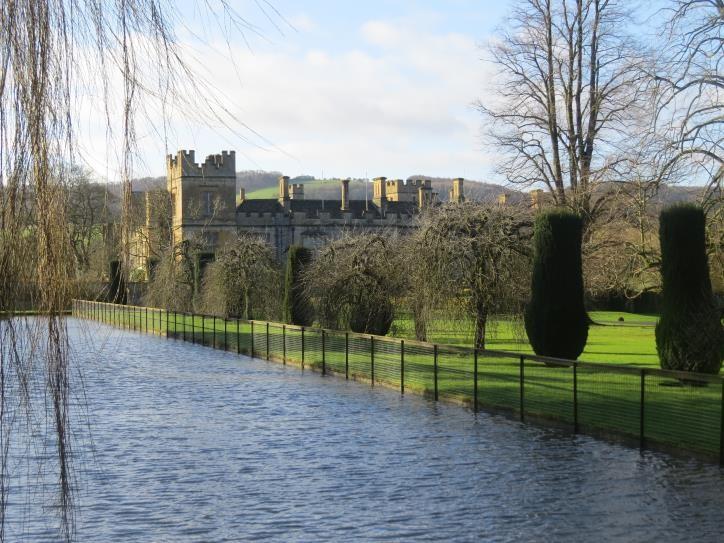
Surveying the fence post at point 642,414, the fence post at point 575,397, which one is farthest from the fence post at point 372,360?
the fence post at point 642,414

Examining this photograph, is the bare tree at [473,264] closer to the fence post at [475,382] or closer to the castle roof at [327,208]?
the fence post at [475,382]

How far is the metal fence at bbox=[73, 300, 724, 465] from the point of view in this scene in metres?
13.2

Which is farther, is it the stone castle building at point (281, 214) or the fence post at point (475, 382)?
the stone castle building at point (281, 214)

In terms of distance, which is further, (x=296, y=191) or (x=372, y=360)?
(x=296, y=191)

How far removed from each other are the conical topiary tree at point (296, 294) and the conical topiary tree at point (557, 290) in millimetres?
14513

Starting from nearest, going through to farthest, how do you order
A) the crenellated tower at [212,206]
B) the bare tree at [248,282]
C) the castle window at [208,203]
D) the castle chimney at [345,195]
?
the bare tree at [248,282] < the crenellated tower at [212,206] < the castle window at [208,203] < the castle chimney at [345,195]

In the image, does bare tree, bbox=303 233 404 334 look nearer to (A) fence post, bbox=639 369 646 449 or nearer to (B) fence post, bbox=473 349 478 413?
(B) fence post, bbox=473 349 478 413

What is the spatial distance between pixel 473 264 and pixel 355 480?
49.9 ft

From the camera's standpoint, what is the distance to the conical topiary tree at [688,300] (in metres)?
18.9

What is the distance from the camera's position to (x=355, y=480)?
1171cm

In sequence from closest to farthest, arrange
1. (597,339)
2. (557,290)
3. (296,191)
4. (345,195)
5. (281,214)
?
1. (557,290)
2. (597,339)
3. (281,214)
4. (345,195)
5. (296,191)

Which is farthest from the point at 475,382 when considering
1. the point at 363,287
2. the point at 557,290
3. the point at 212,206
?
the point at 212,206

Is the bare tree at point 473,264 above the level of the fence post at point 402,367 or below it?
above

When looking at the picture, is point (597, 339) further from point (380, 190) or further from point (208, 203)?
point (380, 190)
